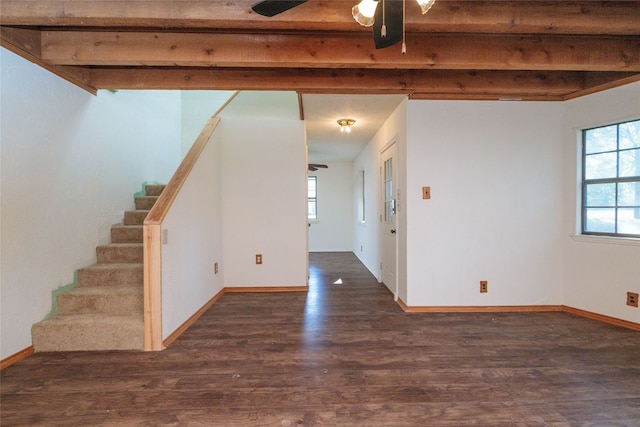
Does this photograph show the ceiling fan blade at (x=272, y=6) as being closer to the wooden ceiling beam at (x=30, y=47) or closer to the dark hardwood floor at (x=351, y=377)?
the wooden ceiling beam at (x=30, y=47)

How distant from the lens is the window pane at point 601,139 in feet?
9.57

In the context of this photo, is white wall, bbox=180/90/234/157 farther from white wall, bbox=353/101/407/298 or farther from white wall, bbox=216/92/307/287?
white wall, bbox=353/101/407/298

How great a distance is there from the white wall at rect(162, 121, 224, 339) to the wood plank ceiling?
39.3 inches

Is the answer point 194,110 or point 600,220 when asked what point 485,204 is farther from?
point 194,110

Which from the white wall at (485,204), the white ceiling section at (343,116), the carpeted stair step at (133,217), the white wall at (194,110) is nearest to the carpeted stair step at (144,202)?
the carpeted stair step at (133,217)

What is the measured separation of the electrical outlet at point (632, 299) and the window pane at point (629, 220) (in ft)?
1.91

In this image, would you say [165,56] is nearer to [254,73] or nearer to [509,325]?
[254,73]

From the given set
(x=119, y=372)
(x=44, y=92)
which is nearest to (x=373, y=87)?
(x=44, y=92)

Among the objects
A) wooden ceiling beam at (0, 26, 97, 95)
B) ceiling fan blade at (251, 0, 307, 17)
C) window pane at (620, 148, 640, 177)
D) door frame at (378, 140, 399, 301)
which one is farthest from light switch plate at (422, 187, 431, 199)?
wooden ceiling beam at (0, 26, 97, 95)

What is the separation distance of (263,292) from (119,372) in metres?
2.03

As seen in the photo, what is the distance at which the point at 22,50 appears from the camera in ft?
7.22

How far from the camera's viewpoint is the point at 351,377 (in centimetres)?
196

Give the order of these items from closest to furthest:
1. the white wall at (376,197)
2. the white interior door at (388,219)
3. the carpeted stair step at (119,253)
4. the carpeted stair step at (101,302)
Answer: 1. the carpeted stair step at (101,302)
2. the carpeted stair step at (119,253)
3. the white wall at (376,197)
4. the white interior door at (388,219)

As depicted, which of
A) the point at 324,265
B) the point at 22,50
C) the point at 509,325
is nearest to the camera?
the point at 22,50
